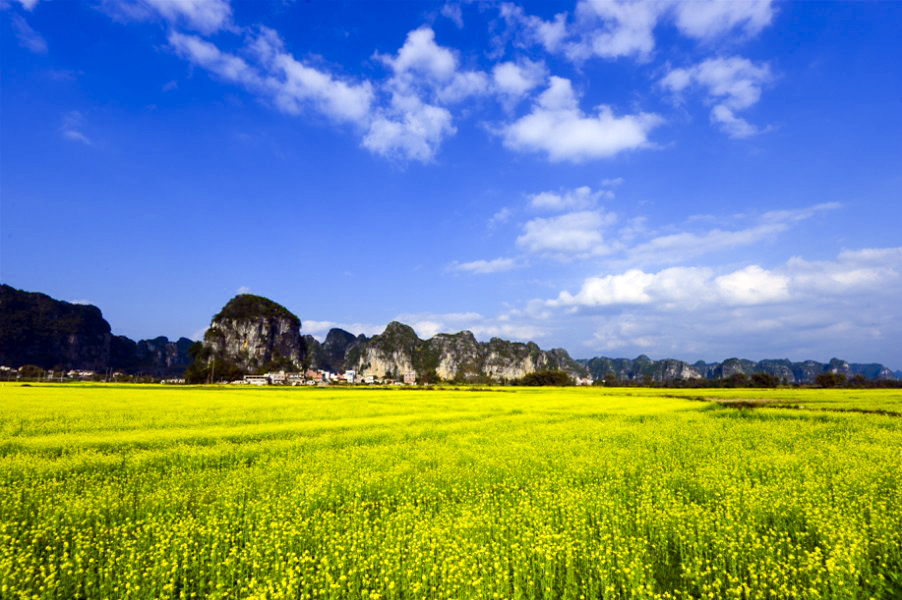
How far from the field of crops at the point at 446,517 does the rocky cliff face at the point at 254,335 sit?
150 m

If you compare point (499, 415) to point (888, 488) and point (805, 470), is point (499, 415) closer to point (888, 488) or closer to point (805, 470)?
point (805, 470)

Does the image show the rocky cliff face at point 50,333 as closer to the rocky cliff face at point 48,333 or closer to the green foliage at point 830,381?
the rocky cliff face at point 48,333

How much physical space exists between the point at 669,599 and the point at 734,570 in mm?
1240

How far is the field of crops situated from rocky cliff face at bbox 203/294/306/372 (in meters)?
150

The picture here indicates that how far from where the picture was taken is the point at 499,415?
27.8 meters

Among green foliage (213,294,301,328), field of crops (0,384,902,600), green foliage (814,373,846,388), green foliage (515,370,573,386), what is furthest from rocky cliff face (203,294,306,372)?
green foliage (814,373,846,388)

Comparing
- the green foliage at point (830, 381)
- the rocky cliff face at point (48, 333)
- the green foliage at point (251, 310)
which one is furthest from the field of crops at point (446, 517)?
the rocky cliff face at point (48, 333)

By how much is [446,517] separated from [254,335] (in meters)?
171

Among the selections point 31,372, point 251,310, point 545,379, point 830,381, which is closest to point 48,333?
point 31,372

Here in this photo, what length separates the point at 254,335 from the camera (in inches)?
6467

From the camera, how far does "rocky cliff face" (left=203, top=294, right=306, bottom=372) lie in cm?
15575

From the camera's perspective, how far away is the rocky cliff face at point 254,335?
156 m

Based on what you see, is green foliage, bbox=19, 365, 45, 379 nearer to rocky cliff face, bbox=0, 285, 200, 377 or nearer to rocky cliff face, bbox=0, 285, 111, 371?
rocky cliff face, bbox=0, 285, 200, 377

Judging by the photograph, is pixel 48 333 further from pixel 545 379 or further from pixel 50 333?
pixel 545 379
